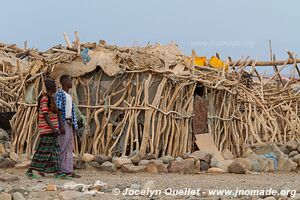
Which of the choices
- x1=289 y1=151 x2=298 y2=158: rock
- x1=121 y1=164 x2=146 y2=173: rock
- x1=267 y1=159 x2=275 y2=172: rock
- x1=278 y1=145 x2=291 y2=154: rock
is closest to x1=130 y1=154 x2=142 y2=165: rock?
x1=121 y1=164 x2=146 y2=173: rock

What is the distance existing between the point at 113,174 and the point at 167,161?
941 millimetres

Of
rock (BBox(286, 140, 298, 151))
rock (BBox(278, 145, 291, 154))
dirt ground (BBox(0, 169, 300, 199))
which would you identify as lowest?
dirt ground (BBox(0, 169, 300, 199))

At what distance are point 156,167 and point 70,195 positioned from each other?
9.67 feet

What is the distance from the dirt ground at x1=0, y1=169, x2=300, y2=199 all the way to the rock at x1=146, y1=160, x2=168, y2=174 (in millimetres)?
210

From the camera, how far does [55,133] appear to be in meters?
7.91

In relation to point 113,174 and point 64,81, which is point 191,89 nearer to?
point 113,174

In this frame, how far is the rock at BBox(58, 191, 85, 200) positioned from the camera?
617 centimetres

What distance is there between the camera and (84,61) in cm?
983

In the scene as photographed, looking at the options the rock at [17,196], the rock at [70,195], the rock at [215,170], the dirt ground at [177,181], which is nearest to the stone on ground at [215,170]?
the rock at [215,170]

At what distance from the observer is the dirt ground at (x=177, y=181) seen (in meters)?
7.16

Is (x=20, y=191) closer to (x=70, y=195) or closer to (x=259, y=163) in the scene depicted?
(x=70, y=195)

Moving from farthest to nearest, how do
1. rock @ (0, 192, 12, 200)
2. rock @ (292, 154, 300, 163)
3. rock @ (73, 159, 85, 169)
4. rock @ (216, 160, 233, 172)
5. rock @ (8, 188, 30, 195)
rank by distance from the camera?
1. rock @ (292, 154, 300, 163)
2. rock @ (216, 160, 233, 172)
3. rock @ (73, 159, 85, 169)
4. rock @ (8, 188, 30, 195)
5. rock @ (0, 192, 12, 200)

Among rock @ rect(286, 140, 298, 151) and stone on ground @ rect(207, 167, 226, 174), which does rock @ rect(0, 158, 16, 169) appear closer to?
stone on ground @ rect(207, 167, 226, 174)

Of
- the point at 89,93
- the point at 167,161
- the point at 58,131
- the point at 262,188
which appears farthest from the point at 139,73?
the point at 262,188
